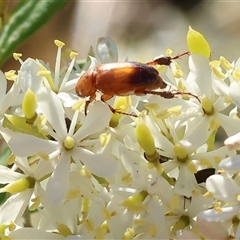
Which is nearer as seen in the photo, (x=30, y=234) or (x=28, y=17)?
(x=30, y=234)

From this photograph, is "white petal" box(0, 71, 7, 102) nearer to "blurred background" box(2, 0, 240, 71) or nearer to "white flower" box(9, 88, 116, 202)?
"white flower" box(9, 88, 116, 202)

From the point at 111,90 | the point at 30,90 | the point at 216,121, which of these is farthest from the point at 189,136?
the point at 30,90

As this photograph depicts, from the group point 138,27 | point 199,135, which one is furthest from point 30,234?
point 138,27

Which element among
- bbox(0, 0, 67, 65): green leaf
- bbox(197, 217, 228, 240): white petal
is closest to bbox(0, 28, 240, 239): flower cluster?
bbox(197, 217, 228, 240): white petal

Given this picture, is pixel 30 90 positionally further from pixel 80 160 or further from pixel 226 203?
pixel 226 203

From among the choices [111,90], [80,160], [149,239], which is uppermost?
[111,90]

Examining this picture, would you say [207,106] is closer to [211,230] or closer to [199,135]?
[199,135]
